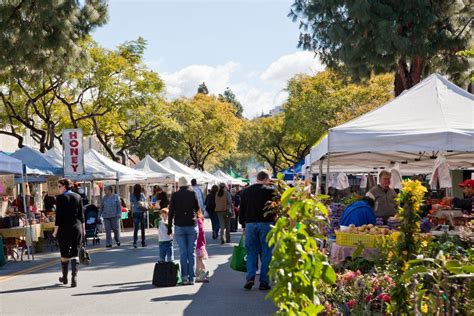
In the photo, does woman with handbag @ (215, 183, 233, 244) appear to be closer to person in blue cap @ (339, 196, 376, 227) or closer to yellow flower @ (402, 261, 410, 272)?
person in blue cap @ (339, 196, 376, 227)

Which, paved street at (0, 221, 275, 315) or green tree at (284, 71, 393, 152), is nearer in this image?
paved street at (0, 221, 275, 315)

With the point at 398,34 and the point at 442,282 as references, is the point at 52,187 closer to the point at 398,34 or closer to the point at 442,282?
the point at 398,34

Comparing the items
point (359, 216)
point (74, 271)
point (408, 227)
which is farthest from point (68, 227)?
point (408, 227)

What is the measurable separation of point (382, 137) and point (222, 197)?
1158 centimetres

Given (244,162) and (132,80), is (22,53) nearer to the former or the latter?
(132,80)

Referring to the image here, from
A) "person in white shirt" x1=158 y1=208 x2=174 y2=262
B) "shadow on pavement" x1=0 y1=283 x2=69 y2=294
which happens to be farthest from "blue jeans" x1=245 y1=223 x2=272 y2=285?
"shadow on pavement" x1=0 y1=283 x2=69 y2=294

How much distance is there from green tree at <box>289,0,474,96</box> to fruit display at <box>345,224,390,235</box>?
12.5m

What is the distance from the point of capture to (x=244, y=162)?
129m

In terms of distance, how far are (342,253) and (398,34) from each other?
13.4 meters

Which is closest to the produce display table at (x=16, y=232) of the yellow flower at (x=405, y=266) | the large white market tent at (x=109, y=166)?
the large white market tent at (x=109, y=166)

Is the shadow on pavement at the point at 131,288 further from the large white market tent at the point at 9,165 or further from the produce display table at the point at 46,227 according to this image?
the produce display table at the point at 46,227

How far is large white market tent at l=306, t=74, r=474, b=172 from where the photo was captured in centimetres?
968

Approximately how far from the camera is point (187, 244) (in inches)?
476

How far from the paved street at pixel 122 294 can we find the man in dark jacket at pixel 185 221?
524 mm
